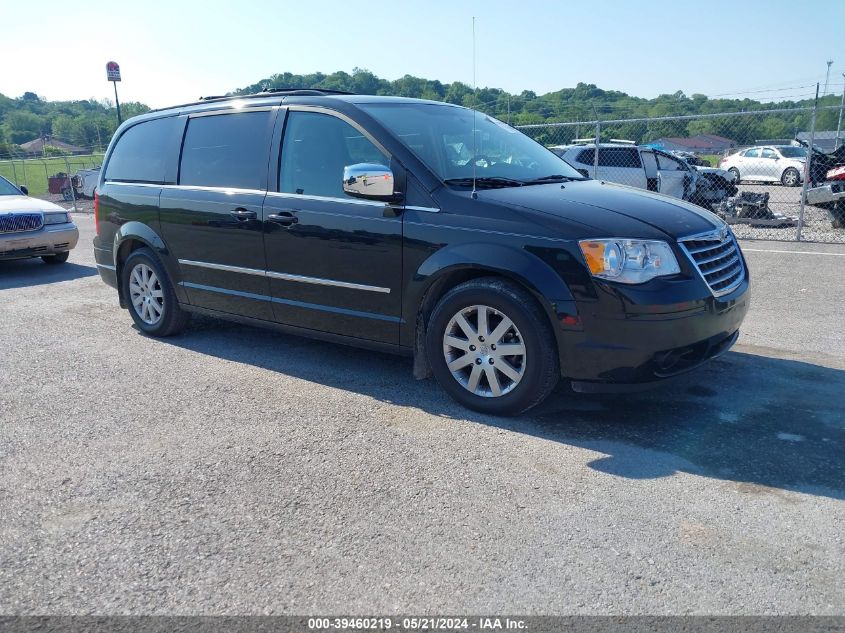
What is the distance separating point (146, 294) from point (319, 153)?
2396 mm

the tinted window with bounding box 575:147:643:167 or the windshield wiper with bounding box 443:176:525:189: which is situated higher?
the tinted window with bounding box 575:147:643:167

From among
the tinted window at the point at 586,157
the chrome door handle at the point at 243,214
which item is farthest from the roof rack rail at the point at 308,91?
the tinted window at the point at 586,157

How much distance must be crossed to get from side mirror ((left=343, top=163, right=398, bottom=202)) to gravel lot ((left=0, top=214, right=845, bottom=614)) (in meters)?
1.33

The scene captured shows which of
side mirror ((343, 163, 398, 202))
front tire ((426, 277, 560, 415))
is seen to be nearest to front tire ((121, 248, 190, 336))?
side mirror ((343, 163, 398, 202))

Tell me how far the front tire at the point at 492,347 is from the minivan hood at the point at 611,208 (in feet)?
1.74

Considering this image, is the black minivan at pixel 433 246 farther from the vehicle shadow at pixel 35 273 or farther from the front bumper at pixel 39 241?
the front bumper at pixel 39 241

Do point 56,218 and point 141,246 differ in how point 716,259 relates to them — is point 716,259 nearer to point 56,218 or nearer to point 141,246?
point 141,246

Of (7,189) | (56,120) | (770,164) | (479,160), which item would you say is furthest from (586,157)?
(56,120)

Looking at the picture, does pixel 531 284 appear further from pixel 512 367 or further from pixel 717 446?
pixel 717 446

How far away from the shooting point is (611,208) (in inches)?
169

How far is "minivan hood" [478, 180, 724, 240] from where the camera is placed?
13.4 ft

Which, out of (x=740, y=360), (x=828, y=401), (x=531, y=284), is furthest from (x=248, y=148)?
Result: (x=828, y=401)

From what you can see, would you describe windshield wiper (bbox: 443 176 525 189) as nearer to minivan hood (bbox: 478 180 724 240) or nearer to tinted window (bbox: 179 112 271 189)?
minivan hood (bbox: 478 180 724 240)

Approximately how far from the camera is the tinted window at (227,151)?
5301mm
